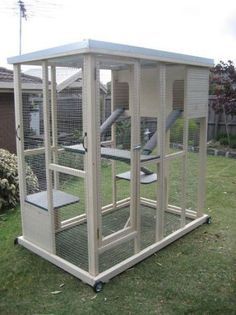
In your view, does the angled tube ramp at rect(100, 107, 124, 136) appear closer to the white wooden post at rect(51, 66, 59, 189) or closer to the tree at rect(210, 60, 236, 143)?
the white wooden post at rect(51, 66, 59, 189)

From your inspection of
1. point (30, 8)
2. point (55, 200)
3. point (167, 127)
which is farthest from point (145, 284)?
point (30, 8)

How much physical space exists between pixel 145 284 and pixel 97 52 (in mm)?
1923

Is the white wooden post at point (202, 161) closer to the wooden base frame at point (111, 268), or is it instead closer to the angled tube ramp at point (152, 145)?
the wooden base frame at point (111, 268)

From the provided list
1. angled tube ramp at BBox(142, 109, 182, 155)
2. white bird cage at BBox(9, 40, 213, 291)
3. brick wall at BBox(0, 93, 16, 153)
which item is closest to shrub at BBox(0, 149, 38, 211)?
white bird cage at BBox(9, 40, 213, 291)

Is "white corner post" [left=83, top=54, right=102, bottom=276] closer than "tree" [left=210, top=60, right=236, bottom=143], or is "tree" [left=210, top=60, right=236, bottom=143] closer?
"white corner post" [left=83, top=54, right=102, bottom=276]

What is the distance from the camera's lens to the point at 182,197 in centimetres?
362

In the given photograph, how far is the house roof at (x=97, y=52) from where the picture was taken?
2.31 m

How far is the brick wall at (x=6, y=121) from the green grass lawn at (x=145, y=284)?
326 centimetres

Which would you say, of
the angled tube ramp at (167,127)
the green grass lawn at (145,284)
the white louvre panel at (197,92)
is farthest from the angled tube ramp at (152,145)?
the green grass lawn at (145,284)

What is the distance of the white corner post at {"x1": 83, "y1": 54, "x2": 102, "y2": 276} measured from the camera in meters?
2.40

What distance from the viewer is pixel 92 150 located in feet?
8.22

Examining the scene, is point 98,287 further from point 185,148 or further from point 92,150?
point 185,148

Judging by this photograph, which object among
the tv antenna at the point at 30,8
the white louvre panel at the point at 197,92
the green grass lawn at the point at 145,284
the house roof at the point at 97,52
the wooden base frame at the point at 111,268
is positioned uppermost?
the tv antenna at the point at 30,8

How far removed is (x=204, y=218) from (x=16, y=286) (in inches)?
91.6
